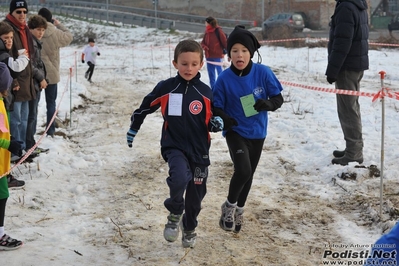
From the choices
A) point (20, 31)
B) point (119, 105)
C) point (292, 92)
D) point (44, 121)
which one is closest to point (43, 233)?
→ point (20, 31)

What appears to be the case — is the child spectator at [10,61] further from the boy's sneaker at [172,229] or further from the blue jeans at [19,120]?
the boy's sneaker at [172,229]

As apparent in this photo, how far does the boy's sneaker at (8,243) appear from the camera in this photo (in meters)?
4.57

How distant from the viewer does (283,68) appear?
58.1 ft

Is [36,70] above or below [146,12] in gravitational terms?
below

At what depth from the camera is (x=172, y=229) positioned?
4.43 metres

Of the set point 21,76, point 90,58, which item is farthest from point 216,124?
point 90,58

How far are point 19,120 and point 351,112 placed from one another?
164 inches

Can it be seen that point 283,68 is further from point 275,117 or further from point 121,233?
point 121,233

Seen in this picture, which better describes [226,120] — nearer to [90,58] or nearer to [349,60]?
[349,60]

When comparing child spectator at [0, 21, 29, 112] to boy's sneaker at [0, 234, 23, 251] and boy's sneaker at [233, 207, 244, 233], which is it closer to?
boy's sneaker at [0, 234, 23, 251]

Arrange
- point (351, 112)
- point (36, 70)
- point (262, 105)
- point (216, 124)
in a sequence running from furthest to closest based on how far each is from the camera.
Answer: point (36, 70), point (351, 112), point (262, 105), point (216, 124)

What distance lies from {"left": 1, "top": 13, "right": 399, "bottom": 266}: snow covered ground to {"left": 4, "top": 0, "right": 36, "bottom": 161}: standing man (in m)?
0.55

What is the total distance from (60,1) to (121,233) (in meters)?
51.6

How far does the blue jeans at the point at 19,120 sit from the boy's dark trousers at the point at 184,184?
307cm
